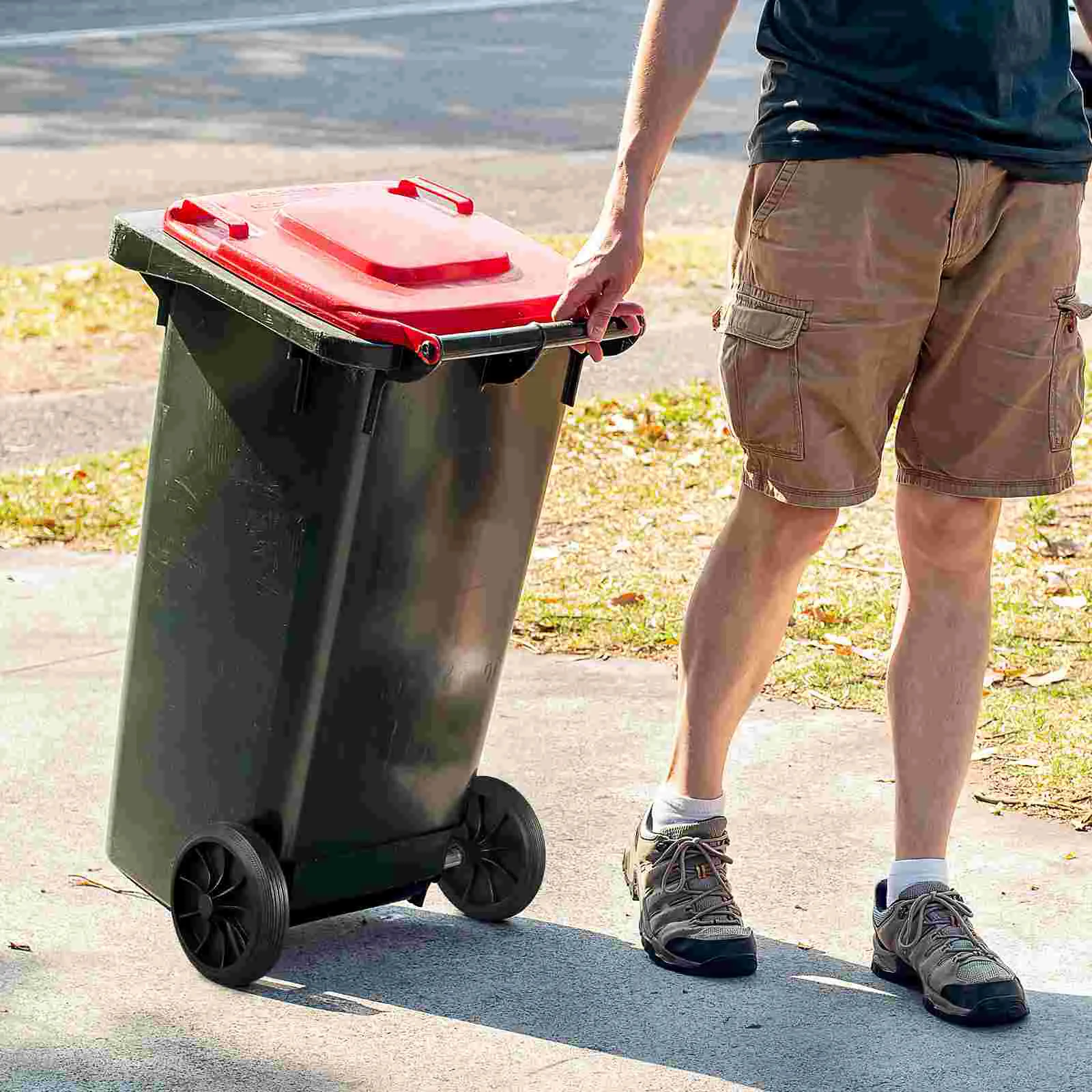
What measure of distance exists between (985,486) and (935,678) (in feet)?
1.14

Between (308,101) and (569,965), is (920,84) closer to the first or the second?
(569,965)

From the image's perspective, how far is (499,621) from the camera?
3.03 meters

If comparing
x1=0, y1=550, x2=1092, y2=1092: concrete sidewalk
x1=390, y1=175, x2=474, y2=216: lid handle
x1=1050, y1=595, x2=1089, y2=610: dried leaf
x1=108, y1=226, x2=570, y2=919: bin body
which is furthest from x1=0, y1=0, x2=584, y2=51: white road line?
x1=108, y1=226, x2=570, y2=919: bin body

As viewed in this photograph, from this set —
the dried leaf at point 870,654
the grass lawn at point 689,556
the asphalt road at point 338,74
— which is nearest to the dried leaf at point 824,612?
the grass lawn at point 689,556

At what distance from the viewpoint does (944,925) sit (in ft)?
9.75

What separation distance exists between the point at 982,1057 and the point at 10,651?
2550mm

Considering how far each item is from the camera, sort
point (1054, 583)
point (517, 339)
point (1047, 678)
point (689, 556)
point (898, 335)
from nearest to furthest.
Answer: point (517, 339), point (898, 335), point (1047, 678), point (1054, 583), point (689, 556)

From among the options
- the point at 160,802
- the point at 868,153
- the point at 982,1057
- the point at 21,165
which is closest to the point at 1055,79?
the point at 868,153

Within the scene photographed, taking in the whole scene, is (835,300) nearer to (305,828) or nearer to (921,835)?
(921,835)

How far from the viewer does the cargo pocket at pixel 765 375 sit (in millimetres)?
2814

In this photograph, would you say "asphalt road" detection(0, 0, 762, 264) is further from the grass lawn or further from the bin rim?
the bin rim

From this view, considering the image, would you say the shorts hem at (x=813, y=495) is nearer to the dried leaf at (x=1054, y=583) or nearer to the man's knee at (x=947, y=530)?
the man's knee at (x=947, y=530)

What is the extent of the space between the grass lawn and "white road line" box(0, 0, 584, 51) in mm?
8468

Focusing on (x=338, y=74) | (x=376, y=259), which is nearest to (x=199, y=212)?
(x=376, y=259)
